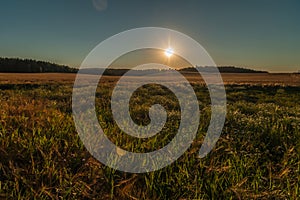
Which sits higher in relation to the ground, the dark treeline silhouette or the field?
the dark treeline silhouette

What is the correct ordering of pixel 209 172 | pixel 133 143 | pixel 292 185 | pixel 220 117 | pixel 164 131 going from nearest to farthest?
pixel 292 185 < pixel 209 172 < pixel 133 143 < pixel 164 131 < pixel 220 117

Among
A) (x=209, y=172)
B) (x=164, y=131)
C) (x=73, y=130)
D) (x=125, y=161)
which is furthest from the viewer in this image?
(x=164, y=131)

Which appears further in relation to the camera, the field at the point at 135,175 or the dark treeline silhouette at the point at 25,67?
the dark treeline silhouette at the point at 25,67

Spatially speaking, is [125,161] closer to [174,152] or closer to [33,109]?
[174,152]

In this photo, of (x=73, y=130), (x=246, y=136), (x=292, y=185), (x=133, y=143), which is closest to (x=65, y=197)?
(x=133, y=143)

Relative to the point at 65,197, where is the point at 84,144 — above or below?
above

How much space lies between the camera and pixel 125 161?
10.9ft

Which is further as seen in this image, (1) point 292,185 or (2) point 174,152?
(2) point 174,152

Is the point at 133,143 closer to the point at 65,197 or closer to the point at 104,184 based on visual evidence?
the point at 104,184

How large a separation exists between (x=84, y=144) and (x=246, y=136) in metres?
2.86

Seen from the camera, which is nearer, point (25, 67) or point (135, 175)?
point (135, 175)

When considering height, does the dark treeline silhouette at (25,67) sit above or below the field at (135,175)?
above

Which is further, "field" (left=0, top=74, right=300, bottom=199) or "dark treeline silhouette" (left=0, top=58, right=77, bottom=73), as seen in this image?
"dark treeline silhouette" (left=0, top=58, right=77, bottom=73)

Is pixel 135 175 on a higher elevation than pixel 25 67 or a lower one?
lower
